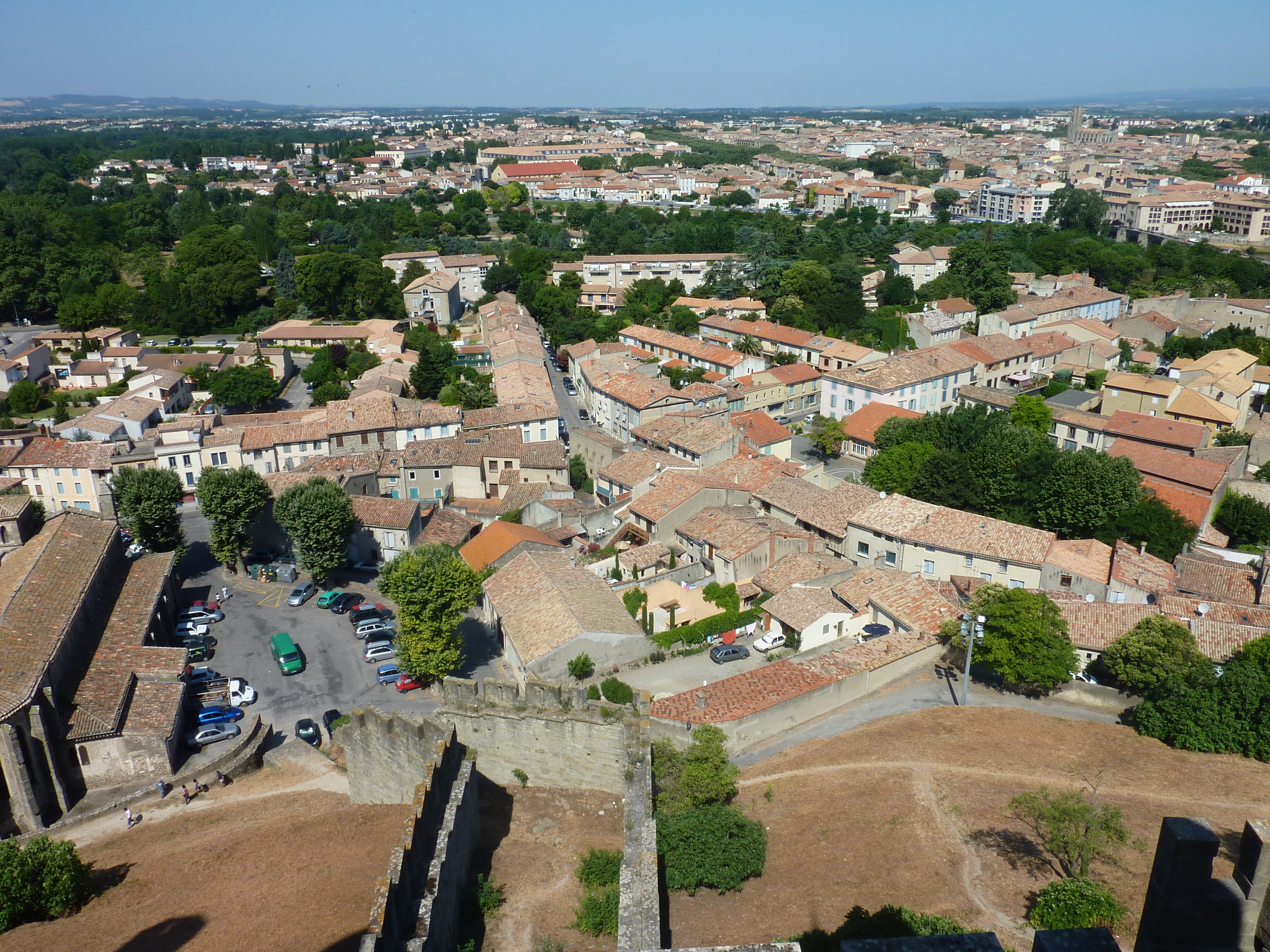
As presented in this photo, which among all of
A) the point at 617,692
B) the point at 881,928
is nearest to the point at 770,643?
the point at 617,692

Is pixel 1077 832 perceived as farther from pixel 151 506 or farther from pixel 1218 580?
pixel 151 506

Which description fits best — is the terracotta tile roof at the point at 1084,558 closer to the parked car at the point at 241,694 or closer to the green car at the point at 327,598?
the green car at the point at 327,598

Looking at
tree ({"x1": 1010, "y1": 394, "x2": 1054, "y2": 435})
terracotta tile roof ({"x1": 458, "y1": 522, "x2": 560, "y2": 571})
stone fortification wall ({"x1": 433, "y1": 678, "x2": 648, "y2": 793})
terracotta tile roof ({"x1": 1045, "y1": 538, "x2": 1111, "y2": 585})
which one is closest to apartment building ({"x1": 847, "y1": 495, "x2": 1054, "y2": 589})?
terracotta tile roof ({"x1": 1045, "y1": 538, "x2": 1111, "y2": 585})

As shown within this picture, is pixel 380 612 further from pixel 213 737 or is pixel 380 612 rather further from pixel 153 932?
pixel 153 932

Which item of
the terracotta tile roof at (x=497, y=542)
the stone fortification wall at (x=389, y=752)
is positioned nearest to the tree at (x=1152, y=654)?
the stone fortification wall at (x=389, y=752)

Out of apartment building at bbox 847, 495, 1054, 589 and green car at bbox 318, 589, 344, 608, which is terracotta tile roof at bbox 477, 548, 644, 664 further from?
apartment building at bbox 847, 495, 1054, 589

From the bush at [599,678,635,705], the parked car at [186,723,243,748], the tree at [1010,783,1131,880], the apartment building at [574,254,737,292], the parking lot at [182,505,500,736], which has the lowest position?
the parking lot at [182,505,500,736]
